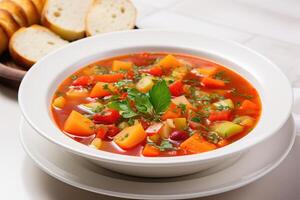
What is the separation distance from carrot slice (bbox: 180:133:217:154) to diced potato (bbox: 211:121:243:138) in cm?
10

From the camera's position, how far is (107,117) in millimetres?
2701

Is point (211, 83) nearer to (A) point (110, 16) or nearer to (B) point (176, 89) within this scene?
(B) point (176, 89)

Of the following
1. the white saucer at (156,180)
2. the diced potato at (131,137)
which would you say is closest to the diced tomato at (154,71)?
the diced potato at (131,137)

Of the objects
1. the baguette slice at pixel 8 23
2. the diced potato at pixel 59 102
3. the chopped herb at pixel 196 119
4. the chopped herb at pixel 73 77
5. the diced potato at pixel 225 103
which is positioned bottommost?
the baguette slice at pixel 8 23

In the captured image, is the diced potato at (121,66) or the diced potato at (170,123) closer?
the diced potato at (170,123)

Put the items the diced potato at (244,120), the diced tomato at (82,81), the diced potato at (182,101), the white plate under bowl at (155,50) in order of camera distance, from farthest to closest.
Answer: the diced tomato at (82,81), the diced potato at (182,101), the diced potato at (244,120), the white plate under bowl at (155,50)

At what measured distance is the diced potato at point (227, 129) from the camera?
2.64m

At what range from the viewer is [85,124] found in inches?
104

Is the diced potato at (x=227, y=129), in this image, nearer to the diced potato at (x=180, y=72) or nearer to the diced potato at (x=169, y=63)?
the diced potato at (x=180, y=72)

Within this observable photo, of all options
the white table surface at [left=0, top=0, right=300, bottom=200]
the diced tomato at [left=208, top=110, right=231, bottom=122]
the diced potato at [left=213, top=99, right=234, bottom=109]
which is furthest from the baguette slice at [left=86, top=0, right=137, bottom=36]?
the diced tomato at [left=208, top=110, right=231, bottom=122]

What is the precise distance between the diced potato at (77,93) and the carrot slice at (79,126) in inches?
10.9

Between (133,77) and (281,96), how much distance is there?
0.79 m

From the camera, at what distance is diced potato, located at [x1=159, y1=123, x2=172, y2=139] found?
2619 millimetres

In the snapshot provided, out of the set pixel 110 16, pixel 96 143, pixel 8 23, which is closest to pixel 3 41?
pixel 8 23
